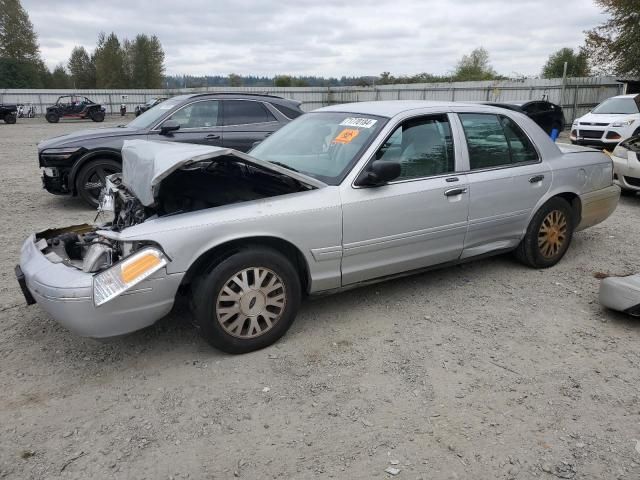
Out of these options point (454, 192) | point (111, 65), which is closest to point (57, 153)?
point (454, 192)

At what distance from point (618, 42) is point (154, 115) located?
2193 cm

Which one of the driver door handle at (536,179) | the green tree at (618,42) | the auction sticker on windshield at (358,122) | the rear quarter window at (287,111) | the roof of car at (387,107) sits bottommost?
the driver door handle at (536,179)

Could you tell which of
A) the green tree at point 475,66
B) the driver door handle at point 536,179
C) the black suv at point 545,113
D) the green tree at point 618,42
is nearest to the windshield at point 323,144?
the driver door handle at point 536,179

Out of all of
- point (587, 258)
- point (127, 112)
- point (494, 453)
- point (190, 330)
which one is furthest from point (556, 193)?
point (127, 112)

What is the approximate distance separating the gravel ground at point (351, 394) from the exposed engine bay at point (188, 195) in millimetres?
628

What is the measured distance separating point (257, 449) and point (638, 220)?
6580mm

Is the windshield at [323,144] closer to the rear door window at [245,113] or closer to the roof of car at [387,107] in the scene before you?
the roof of car at [387,107]

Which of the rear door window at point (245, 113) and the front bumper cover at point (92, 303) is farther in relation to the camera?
the rear door window at point (245, 113)

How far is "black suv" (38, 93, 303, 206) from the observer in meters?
7.26

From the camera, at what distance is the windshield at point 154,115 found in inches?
303

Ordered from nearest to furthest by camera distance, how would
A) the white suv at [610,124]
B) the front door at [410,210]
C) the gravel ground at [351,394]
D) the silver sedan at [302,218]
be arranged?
the gravel ground at [351,394], the silver sedan at [302,218], the front door at [410,210], the white suv at [610,124]

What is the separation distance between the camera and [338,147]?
3.97 metres

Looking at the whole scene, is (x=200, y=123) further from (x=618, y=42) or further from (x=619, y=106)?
(x=618, y=42)

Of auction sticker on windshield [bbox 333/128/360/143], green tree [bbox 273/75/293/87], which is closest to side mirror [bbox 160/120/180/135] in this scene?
auction sticker on windshield [bbox 333/128/360/143]
